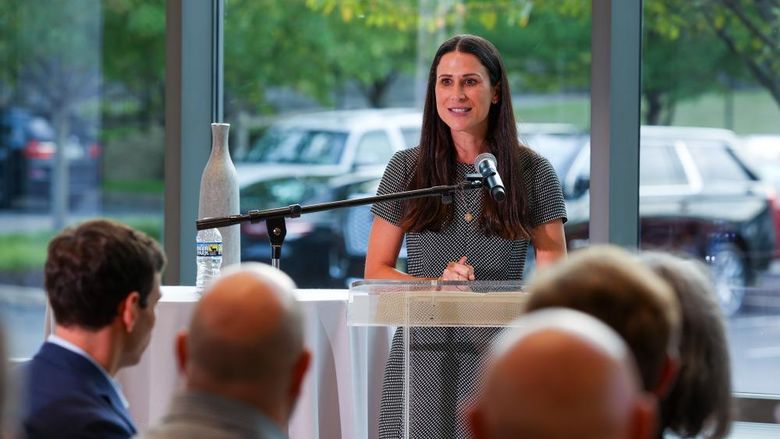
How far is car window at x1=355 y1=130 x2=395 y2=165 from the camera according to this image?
5340 millimetres

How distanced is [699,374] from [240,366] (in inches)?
27.4

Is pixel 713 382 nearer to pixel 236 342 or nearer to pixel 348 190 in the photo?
pixel 236 342

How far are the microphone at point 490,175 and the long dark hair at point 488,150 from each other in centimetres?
23

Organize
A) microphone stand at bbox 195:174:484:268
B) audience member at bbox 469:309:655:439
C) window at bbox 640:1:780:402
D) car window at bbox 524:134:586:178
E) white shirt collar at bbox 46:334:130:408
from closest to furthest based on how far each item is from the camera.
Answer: audience member at bbox 469:309:655:439
white shirt collar at bbox 46:334:130:408
microphone stand at bbox 195:174:484:268
window at bbox 640:1:780:402
car window at bbox 524:134:586:178

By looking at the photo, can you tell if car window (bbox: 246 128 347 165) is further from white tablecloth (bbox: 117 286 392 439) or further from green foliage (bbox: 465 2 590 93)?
white tablecloth (bbox: 117 286 392 439)

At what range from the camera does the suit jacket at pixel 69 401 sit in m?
2.19

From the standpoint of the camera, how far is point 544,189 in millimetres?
3545

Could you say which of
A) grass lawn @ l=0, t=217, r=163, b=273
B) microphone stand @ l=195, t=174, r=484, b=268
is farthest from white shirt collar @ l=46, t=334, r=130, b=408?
grass lawn @ l=0, t=217, r=163, b=273

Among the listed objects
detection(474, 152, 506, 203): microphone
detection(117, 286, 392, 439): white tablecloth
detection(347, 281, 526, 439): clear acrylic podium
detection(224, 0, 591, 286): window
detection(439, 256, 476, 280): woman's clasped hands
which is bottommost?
detection(117, 286, 392, 439): white tablecloth

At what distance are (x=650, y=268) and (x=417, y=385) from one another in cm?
158

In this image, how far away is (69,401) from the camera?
2.24 metres

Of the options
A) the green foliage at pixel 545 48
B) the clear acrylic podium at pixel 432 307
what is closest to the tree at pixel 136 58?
the green foliage at pixel 545 48

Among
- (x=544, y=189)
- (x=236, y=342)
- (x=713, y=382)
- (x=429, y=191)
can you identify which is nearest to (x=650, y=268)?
(x=713, y=382)

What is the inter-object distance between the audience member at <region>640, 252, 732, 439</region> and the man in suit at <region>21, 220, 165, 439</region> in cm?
106
